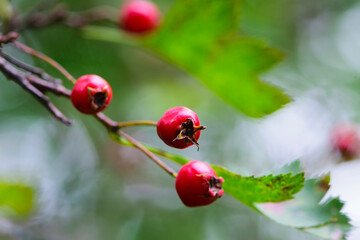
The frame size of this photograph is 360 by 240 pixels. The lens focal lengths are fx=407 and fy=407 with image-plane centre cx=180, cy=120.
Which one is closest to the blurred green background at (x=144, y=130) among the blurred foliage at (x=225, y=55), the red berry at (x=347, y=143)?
the red berry at (x=347, y=143)

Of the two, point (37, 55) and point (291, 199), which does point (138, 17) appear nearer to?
point (37, 55)

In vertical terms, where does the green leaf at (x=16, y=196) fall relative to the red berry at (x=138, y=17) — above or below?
below

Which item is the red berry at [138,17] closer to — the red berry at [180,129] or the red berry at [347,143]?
the red berry at [347,143]

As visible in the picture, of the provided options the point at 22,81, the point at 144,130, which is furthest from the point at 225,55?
the point at 144,130

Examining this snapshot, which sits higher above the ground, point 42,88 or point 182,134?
point 182,134

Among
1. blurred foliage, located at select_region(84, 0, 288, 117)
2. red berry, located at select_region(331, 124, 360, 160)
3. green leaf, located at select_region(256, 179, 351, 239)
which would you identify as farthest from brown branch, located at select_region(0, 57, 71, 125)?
red berry, located at select_region(331, 124, 360, 160)

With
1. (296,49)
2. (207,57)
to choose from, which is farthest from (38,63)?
(296,49)
